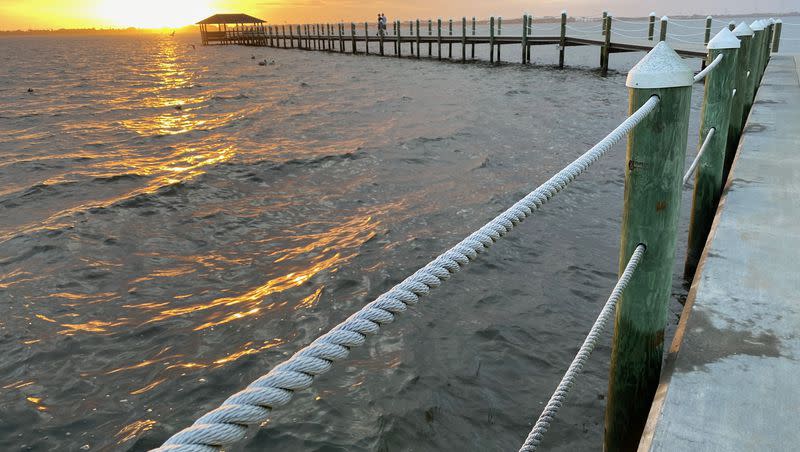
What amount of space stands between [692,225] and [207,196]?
6362mm

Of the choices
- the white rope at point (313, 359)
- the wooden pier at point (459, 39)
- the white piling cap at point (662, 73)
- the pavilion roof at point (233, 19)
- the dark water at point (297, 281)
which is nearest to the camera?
the white rope at point (313, 359)

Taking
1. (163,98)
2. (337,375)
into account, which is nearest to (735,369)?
(337,375)

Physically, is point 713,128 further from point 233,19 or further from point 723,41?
point 233,19

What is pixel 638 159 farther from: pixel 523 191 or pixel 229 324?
pixel 523 191

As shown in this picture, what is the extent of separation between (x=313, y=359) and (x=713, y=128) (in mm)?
3989

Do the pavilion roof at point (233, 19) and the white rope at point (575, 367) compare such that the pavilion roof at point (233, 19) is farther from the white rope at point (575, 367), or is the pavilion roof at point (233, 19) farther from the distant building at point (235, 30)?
the white rope at point (575, 367)

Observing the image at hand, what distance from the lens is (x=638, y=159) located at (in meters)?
1.91

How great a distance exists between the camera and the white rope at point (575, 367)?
170cm

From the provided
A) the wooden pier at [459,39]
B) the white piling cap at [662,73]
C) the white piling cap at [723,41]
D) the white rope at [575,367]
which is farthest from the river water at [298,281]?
the wooden pier at [459,39]

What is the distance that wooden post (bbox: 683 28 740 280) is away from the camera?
12.6ft

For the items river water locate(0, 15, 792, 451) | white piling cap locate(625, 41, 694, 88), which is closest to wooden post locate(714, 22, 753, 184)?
river water locate(0, 15, 792, 451)

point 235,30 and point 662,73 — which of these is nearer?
point 662,73

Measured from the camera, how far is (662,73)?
5.91ft

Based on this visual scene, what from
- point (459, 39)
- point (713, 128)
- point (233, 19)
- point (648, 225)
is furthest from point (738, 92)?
point (233, 19)
